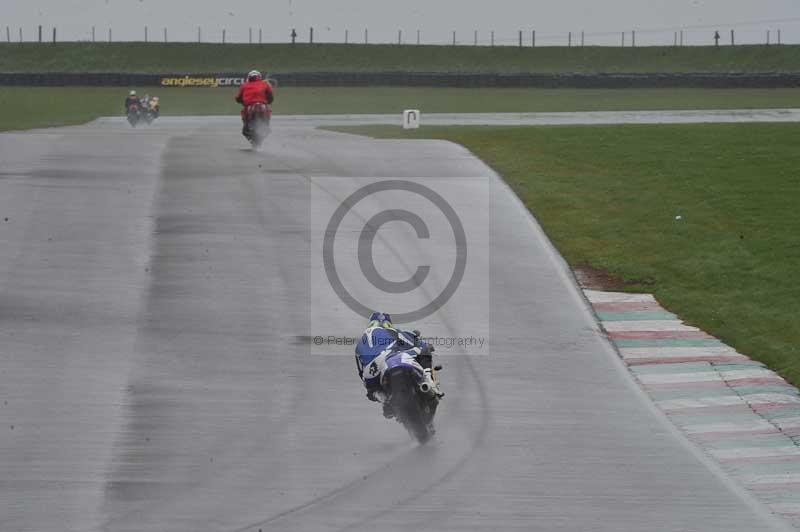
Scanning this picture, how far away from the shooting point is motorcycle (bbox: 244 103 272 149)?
2822cm

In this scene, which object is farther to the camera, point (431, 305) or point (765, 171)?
point (765, 171)

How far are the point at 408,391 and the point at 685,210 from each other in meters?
12.7

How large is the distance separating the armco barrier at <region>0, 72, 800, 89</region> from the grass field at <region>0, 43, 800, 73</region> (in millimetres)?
10183

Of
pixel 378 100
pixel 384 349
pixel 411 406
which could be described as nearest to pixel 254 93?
pixel 384 349

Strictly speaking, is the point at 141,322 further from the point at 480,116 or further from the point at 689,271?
the point at 480,116

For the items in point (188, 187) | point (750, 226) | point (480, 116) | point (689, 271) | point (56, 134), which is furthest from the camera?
point (480, 116)

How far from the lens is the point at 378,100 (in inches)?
2194

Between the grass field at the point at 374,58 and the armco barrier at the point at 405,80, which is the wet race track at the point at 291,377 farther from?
the grass field at the point at 374,58

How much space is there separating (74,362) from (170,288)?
10.3 feet

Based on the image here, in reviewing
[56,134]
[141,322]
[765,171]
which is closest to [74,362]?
[141,322]

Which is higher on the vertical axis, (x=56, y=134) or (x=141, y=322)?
(x=56, y=134)

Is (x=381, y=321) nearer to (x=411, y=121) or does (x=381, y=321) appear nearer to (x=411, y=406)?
(x=411, y=406)

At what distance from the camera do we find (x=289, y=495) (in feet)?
34.2

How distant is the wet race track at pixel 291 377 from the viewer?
1031 cm
